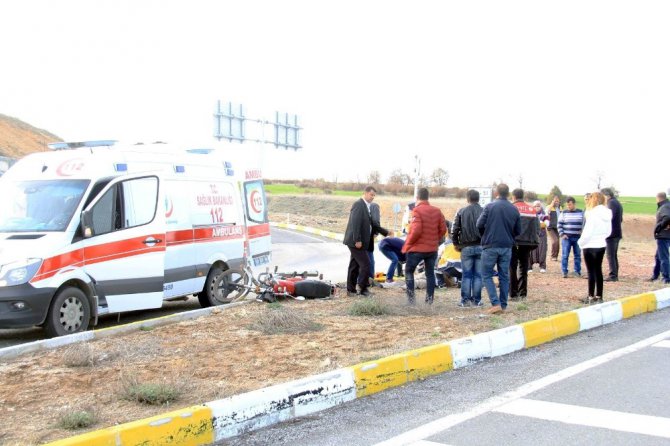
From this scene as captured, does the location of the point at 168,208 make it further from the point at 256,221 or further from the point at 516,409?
the point at 516,409

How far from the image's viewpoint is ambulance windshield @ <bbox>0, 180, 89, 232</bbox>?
29.0 feet

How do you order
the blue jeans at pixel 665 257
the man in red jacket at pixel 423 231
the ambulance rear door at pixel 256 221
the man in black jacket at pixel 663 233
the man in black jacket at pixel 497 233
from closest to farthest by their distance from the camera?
the man in black jacket at pixel 497 233 < the man in red jacket at pixel 423 231 < the ambulance rear door at pixel 256 221 < the man in black jacket at pixel 663 233 < the blue jeans at pixel 665 257

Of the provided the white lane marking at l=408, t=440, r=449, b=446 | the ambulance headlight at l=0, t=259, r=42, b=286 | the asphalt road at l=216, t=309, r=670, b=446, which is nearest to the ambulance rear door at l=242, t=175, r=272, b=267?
the ambulance headlight at l=0, t=259, r=42, b=286

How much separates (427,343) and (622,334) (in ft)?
10.8

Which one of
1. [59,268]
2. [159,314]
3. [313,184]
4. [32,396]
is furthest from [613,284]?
[313,184]

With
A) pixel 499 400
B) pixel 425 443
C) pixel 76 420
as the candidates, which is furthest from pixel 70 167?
pixel 425 443

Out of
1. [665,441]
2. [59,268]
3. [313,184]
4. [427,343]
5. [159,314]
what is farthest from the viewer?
[313,184]

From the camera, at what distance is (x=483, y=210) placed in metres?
10.4

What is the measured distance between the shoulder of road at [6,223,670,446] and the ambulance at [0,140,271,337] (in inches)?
28.5

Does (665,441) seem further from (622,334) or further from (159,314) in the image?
Answer: (159,314)

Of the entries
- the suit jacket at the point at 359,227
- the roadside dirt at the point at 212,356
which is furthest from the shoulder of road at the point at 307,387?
the suit jacket at the point at 359,227

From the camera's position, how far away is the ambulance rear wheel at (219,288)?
1145cm

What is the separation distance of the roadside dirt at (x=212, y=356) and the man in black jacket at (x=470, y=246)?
1.54 feet

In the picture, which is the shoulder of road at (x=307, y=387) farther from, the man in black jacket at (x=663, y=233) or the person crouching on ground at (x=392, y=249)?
the man in black jacket at (x=663, y=233)
